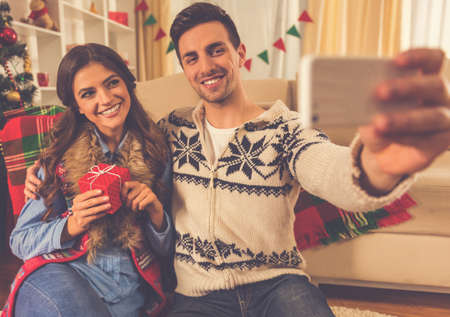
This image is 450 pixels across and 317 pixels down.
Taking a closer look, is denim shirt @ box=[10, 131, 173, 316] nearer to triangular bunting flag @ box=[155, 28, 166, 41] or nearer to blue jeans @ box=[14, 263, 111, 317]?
blue jeans @ box=[14, 263, 111, 317]

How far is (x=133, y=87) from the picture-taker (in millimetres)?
1038

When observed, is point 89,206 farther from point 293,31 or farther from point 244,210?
point 293,31

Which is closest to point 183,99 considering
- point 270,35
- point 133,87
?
point 133,87

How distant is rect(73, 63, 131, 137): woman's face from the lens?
0.90 m

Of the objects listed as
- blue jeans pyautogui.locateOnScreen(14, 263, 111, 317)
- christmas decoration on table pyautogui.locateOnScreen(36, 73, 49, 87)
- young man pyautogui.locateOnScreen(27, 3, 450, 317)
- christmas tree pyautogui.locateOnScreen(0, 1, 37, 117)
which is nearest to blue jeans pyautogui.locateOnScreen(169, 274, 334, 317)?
young man pyautogui.locateOnScreen(27, 3, 450, 317)

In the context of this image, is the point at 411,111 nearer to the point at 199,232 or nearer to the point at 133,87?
the point at 199,232

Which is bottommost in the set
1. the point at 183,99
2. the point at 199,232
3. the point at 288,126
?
the point at 199,232

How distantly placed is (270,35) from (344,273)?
A: 2.80 metres

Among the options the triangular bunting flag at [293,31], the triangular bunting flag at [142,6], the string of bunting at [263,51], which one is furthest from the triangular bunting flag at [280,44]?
the triangular bunting flag at [142,6]

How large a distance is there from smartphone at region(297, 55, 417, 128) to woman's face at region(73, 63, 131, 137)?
697mm

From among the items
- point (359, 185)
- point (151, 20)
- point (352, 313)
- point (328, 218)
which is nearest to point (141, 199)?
point (359, 185)

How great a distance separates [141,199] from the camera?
810 mm

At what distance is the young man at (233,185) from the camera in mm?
800

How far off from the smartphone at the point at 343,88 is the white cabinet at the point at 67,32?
7.74ft
